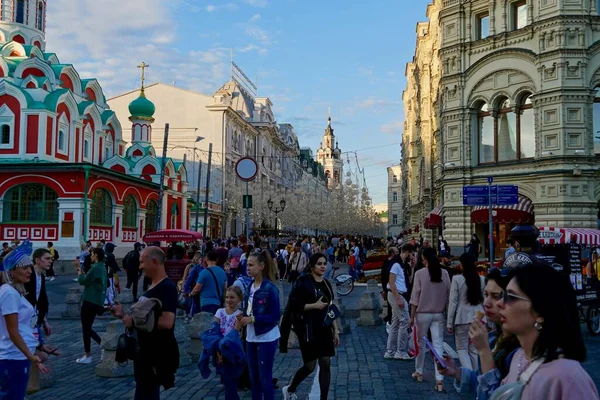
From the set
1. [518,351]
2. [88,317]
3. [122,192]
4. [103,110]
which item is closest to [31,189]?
[122,192]

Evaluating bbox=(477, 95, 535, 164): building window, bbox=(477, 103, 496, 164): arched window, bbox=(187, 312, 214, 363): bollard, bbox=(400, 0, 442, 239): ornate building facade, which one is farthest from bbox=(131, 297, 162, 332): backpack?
Answer: bbox=(400, 0, 442, 239): ornate building facade

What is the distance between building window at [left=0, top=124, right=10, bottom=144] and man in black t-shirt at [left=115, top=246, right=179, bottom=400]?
36412mm

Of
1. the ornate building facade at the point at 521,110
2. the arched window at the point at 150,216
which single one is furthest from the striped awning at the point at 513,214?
the arched window at the point at 150,216

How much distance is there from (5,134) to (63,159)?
367cm

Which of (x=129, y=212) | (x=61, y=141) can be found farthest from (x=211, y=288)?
(x=61, y=141)

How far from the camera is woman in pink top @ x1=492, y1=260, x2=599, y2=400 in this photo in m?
2.49

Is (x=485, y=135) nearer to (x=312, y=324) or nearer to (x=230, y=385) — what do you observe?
(x=312, y=324)

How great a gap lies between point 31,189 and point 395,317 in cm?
3005

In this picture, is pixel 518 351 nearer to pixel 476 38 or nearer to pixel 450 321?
pixel 450 321

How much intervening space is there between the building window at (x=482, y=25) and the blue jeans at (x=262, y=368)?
26.1 meters

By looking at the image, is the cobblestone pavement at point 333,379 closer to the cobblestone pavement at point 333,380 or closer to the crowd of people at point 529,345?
the cobblestone pavement at point 333,380

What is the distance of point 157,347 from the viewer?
17.7 feet

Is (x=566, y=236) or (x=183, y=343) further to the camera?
(x=566, y=236)

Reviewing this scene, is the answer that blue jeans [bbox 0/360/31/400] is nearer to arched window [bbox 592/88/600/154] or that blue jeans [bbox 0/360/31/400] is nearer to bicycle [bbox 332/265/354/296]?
bicycle [bbox 332/265/354/296]
